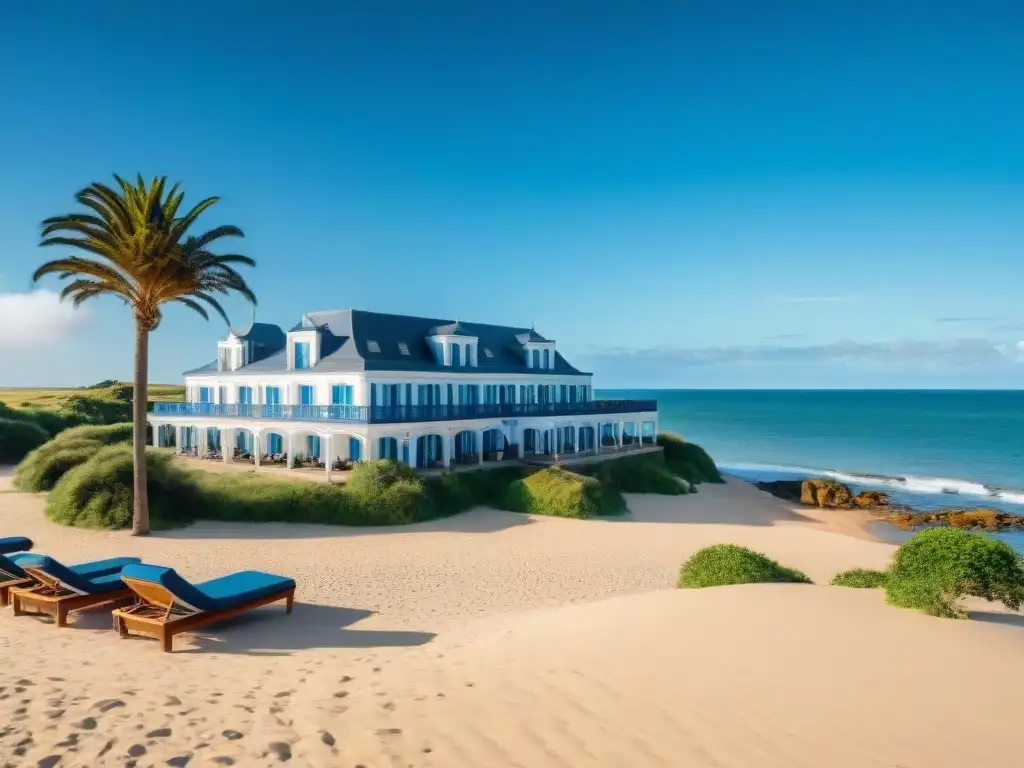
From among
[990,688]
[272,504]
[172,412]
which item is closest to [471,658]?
[990,688]

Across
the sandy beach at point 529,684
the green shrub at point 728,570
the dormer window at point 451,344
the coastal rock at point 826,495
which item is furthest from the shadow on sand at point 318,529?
Result: the coastal rock at point 826,495

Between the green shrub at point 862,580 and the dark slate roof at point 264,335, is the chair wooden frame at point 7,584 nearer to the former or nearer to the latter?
the green shrub at point 862,580

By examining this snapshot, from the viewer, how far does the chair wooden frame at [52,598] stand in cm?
1071

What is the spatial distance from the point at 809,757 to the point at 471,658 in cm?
435

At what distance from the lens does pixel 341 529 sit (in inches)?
893

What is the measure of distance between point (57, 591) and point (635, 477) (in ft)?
98.2

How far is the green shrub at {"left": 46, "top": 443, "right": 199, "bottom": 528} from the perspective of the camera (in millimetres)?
21391

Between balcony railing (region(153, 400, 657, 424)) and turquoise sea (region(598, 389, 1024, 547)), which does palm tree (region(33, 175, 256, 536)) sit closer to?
balcony railing (region(153, 400, 657, 424))

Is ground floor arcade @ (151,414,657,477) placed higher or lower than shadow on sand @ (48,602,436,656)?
higher

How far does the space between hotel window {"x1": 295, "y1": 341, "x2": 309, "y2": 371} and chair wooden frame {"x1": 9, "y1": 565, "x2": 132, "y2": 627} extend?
21.7m

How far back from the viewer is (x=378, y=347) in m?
33.8

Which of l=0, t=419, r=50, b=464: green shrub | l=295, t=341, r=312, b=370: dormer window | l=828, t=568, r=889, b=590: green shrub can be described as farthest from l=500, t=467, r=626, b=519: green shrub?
l=0, t=419, r=50, b=464: green shrub

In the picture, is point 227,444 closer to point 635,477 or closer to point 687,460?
point 635,477

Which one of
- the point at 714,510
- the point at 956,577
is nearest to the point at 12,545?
the point at 956,577
